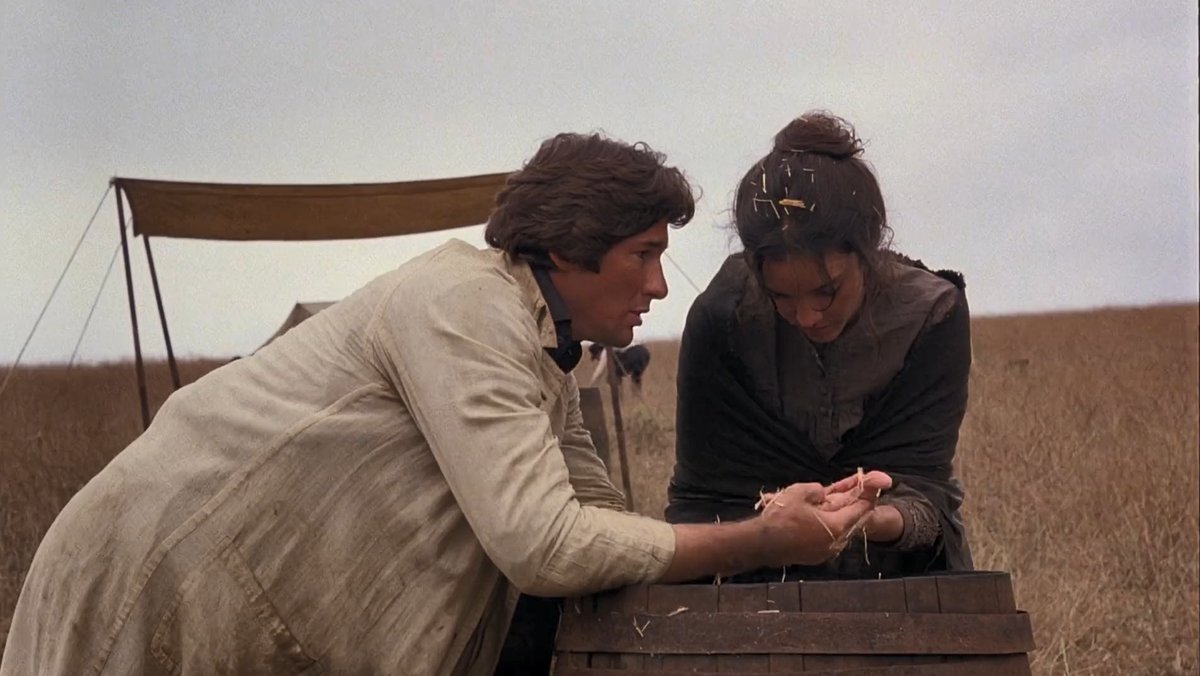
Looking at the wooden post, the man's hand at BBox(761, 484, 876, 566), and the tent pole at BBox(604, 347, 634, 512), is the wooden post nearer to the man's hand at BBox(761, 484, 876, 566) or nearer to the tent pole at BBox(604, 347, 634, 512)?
the tent pole at BBox(604, 347, 634, 512)

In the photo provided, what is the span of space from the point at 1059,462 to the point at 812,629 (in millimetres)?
4843

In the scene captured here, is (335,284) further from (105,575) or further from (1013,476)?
(105,575)

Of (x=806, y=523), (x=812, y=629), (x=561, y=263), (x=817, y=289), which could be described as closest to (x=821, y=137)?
(x=817, y=289)

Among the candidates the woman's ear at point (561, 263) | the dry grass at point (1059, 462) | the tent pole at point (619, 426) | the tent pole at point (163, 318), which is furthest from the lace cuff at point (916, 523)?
the tent pole at point (163, 318)

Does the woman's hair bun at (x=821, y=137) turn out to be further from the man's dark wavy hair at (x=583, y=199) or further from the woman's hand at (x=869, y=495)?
the woman's hand at (x=869, y=495)

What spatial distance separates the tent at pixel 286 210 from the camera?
5781 mm

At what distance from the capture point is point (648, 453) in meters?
6.58

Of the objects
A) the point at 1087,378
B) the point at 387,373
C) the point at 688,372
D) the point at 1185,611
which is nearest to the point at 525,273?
the point at 387,373

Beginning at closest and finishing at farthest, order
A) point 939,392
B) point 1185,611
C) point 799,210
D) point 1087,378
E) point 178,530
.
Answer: point 178,530 < point 799,210 < point 939,392 < point 1185,611 < point 1087,378

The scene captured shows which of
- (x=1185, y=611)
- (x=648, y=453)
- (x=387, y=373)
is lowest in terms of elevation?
(x=1185, y=611)

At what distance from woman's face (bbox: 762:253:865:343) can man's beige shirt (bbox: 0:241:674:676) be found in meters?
0.70

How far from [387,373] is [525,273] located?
0.31 meters

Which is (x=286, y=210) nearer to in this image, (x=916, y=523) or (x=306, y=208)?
(x=306, y=208)

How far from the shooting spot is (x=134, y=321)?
5707mm
